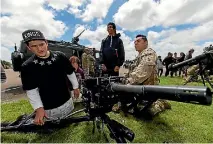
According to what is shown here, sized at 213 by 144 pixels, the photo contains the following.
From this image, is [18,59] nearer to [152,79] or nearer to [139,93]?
[152,79]

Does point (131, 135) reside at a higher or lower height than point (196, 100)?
lower

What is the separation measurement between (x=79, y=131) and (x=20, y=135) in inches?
43.3

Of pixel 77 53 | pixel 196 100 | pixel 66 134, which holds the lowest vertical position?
pixel 66 134

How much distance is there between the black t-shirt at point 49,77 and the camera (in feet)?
10.1

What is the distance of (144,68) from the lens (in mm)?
4559

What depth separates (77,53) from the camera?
12836mm

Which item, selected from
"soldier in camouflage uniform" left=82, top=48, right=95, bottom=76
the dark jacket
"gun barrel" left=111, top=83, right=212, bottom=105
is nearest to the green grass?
the dark jacket

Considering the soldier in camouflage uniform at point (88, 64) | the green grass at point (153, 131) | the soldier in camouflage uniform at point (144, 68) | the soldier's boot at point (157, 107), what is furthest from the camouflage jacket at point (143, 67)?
the soldier in camouflage uniform at point (88, 64)

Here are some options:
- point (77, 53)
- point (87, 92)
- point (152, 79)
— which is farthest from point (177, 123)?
point (77, 53)

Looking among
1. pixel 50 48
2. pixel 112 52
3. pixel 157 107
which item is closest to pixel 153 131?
pixel 157 107

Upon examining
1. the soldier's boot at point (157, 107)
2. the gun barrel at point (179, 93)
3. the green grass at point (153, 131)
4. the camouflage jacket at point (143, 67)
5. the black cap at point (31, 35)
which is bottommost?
the green grass at point (153, 131)

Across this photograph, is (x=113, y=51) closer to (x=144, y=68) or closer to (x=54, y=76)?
(x=144, y=68)

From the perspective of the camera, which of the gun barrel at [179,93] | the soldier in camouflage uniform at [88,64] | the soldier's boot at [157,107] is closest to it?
the gun barrel at [179,93]

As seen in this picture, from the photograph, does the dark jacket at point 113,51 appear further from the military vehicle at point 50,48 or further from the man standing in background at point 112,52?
the military vehicle at point 50,48
